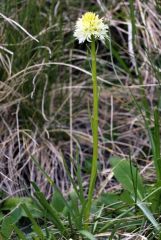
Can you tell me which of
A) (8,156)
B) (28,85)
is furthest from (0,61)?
(8,156)

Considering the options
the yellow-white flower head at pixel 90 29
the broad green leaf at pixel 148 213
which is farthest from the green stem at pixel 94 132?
the broad green leaf at pixel 148 213

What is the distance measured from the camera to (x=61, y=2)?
2.35 meters

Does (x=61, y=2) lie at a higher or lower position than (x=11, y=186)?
higher

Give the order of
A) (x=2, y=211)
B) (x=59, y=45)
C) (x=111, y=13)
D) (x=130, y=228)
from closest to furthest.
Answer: (x=130, y=228) → (x=2, y=211) → (x=59, y=45) → (x=111, y=13)

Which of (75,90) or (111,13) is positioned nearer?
(75,90)

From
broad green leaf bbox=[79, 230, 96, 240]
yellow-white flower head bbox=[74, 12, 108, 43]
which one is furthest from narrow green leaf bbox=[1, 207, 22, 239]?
yellow-white flower head bbox=[74, 12, 108, 43]

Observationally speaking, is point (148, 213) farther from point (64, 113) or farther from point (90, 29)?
point (64, 113)

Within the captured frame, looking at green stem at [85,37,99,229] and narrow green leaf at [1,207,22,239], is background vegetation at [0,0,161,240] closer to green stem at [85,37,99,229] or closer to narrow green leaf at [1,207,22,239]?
narrow green leaf at [1,207,22,239]

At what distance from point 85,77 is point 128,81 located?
0.17m

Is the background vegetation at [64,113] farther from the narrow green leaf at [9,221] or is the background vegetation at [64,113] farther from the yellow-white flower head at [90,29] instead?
the yellow-white flower head at [90,29]

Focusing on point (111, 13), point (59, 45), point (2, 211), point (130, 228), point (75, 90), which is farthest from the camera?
point (111, 13)

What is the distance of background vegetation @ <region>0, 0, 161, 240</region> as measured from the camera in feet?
5.75

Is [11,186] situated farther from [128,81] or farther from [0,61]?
[128,81]

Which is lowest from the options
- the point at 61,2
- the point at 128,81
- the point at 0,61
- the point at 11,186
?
the point at 11,186
